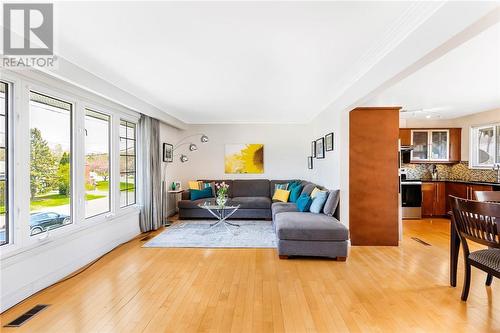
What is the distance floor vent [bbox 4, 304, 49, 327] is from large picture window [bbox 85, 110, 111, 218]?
1.35 metres

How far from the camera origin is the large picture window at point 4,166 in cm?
243

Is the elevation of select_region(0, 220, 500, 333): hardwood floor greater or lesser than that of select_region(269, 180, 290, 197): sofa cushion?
lesser

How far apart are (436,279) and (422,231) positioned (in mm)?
2372

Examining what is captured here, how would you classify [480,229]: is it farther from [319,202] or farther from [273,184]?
[273,184]

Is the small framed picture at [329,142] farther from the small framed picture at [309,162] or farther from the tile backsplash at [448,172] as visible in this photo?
the tile backsplash at [448,172]

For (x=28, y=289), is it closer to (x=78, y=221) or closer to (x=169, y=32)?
(x=78, y=221)

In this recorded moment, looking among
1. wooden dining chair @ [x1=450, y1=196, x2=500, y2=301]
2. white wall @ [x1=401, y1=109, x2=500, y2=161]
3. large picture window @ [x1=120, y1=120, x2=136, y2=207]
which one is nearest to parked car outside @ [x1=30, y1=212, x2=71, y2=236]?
large picture window @ [x1=120, y1=120, x2=136, y2=207]

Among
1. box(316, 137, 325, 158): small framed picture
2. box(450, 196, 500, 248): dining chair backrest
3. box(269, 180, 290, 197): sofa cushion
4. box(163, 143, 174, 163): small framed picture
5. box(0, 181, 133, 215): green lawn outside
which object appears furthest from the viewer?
box(269, 180, 290, 197): sofa cushion

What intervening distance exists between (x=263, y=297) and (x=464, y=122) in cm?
659

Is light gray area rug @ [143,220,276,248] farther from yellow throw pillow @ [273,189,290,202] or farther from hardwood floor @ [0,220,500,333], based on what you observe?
yellow throw pillow @ [273,189,290,202]

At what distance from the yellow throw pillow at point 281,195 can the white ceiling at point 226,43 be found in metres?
2.59

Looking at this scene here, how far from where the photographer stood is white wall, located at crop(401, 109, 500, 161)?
5543mm

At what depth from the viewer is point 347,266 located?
3338mm

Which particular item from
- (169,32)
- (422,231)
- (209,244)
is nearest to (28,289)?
(209,244)
